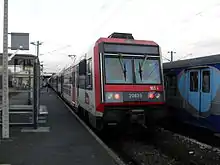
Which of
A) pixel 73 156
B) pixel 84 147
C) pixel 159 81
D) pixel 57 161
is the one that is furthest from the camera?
pixel 159 81

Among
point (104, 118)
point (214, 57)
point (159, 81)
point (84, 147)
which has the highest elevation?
point (214, 57)

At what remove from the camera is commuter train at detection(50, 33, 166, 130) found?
34.8ft

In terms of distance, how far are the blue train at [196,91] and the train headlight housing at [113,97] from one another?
2841 millimetres

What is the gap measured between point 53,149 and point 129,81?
334cm

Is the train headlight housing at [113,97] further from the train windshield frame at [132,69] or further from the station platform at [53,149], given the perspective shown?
the station platform at [53,149]

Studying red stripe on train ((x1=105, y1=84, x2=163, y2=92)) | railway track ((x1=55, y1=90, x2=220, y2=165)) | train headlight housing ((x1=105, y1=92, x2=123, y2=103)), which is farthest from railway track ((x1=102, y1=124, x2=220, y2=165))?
red stripe on train ((x1=105, y1=84, x2=163, y2=92))

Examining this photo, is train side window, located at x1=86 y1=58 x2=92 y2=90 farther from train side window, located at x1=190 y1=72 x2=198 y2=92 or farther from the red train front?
train side window, located at x1=190 y1=72 x2=198 y2=92

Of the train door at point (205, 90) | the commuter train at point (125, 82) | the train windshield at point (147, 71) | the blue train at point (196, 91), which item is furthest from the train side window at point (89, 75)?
the train door at point (205, 90)

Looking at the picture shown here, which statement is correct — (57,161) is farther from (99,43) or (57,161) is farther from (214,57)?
(214,57)

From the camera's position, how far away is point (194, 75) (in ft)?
40.0

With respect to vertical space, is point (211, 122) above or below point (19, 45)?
below

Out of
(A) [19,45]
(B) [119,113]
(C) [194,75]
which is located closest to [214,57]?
(C) [194,75]

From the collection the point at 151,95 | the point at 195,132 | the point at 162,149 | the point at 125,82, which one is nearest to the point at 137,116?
the point at 151,95

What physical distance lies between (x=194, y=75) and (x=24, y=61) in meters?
6.07
